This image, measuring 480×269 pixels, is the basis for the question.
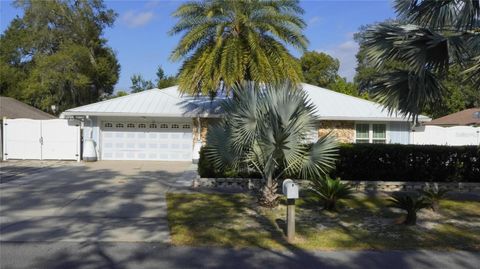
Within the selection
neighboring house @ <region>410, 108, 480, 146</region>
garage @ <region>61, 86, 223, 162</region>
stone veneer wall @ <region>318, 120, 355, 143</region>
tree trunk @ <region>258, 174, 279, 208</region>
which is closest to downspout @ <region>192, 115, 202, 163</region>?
garage @ <region>61, 86, 223, 162</region>

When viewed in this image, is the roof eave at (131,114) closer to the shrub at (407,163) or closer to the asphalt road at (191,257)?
the shrub at (407,163)

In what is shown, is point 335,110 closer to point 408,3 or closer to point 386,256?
point 408,3

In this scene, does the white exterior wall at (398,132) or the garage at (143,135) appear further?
the garage at (143,135)

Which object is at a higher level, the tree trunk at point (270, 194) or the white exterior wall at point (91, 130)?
the white exterior wall at point (91, 130)

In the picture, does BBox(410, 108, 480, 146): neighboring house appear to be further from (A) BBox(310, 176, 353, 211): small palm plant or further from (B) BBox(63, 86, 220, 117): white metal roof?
(A) BBox(310, 176, 353, 211): small palm plant

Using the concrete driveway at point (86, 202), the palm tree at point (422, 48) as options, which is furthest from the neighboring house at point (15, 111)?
the palm tree at point (422, 48)

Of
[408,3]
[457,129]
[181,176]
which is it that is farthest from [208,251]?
[457,129]

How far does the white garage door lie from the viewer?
23766mm

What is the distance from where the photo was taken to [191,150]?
2367 cm

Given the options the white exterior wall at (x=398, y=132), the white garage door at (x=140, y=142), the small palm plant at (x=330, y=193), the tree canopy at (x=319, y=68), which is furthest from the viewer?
the tree canopy at (x=319, y=68)

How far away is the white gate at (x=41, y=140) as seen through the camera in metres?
22.5

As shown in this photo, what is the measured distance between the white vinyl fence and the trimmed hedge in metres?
6.89

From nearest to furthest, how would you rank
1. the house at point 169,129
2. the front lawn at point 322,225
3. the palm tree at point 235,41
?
the front lawn at point 322,225, the palm tree at point 235,41, the house at point 169,129

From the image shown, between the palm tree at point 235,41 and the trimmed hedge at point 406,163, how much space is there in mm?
3727
